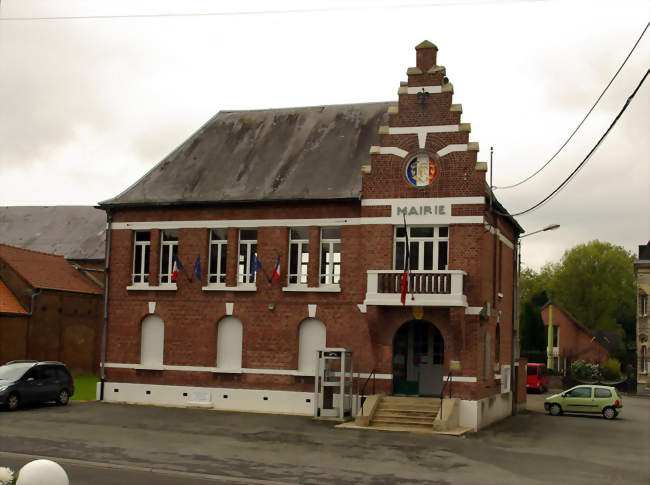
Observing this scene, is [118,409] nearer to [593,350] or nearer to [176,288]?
[176,288]

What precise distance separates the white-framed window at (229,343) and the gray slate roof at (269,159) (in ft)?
15.3

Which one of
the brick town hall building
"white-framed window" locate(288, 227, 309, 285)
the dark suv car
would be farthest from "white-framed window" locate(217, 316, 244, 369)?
the dark suv car

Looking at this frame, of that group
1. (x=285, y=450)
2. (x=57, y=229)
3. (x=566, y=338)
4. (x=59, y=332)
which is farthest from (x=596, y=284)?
(x=285, y=450)

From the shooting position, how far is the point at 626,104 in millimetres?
16000

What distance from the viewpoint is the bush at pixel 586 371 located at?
2559 inches

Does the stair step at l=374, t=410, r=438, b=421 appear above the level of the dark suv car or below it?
below

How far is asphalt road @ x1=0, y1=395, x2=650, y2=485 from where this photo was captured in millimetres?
17297

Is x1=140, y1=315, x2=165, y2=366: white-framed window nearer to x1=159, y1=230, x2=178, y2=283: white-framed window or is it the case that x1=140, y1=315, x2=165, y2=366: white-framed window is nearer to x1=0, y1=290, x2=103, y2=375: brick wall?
x1=159, y1=230, x2=178, y2=283: white-framed window

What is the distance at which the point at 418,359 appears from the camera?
29453mm

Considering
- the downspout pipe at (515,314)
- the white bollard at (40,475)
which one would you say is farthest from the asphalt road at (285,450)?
the white bollard at (40,475)

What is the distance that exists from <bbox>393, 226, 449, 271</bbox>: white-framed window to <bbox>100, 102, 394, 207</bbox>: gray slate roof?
2.30m

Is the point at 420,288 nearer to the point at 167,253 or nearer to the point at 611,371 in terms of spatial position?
the point at 167,253

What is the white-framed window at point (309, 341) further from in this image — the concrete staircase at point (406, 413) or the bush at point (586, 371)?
the bush at point (586, 371)

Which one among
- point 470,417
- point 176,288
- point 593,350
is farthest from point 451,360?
point 593,350
